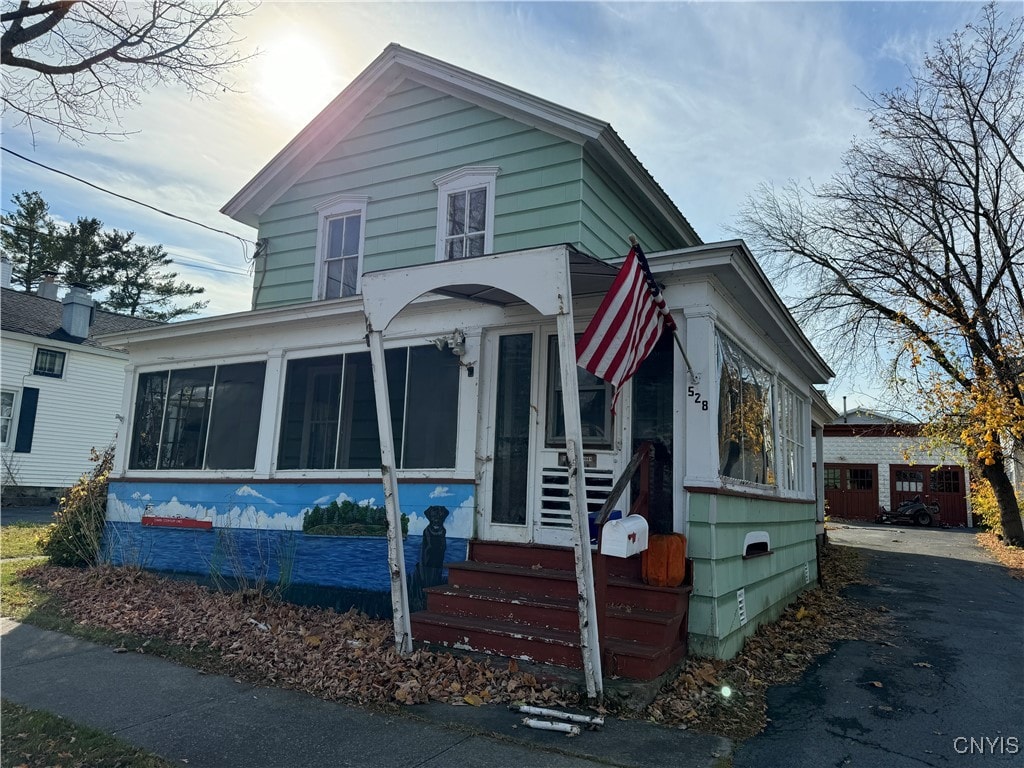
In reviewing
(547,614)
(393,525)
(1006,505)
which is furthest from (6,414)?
(1006,505)

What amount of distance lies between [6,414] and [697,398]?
19854mm

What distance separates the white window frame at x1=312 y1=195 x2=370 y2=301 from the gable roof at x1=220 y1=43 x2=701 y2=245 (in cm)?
81

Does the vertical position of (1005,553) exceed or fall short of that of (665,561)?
it falls short

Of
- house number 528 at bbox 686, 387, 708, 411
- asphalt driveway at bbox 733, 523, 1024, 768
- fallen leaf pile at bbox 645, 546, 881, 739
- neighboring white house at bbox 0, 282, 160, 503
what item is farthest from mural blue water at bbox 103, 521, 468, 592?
neighboring white house at bbox 0, 282, 160, 503

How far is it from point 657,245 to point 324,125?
16.8 feet

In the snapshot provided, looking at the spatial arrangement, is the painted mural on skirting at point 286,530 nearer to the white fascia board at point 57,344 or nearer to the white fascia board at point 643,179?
the white fascia board at point 643,179

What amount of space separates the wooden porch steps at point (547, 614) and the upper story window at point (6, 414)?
1769cm

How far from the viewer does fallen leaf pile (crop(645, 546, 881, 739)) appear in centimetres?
441

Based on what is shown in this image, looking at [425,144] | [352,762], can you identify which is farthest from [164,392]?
[352,762]

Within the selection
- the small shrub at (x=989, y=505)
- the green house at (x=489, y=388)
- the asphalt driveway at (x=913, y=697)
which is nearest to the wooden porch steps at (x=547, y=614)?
the green house at (x=489, y=388)

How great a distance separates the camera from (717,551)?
17.9 ft

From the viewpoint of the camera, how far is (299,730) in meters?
4.16

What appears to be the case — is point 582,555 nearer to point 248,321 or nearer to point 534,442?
point 534,442

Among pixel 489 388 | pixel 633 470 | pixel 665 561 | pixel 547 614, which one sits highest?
pixel 489 388
